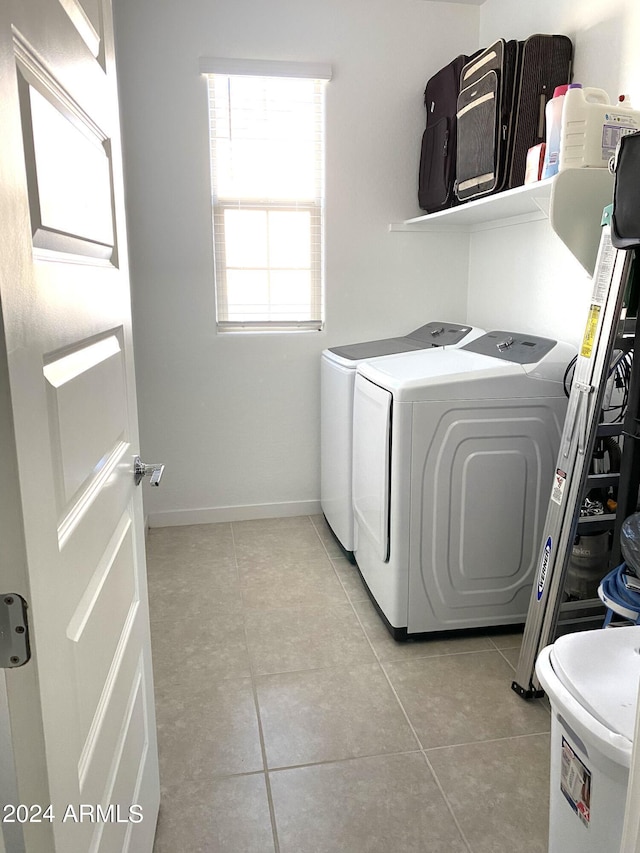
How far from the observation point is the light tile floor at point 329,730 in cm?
154

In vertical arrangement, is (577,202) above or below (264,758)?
above

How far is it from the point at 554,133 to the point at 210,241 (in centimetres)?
174

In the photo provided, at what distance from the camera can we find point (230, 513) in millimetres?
3518

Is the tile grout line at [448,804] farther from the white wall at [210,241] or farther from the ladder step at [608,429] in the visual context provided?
the white wall at [210,241]

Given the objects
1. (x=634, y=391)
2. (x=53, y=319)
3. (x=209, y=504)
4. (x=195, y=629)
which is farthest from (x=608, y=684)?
(x=209, y=504)

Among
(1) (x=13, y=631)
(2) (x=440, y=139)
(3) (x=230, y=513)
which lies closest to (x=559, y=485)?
(1) (x=13, y=631)

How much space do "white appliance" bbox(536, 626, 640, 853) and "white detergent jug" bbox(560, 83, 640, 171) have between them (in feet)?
4.61

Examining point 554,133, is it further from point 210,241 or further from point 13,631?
point 13,631

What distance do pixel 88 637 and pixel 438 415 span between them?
151 centimetres

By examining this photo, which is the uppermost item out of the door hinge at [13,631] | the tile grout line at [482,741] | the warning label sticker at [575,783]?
the door hinge at [13,631]

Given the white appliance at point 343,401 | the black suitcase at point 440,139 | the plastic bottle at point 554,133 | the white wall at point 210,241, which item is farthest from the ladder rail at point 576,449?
the white wall at point 210,241

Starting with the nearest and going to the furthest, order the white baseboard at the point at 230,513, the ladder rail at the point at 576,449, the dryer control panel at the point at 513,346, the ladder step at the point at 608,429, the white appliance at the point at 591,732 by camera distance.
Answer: the white appliance at the point at 591,732
the ladder rail at the point at 576,449
the ladder step at the point at 608,429
the dryer control panel at the point at 513,346
the white baseboard at the point at 230,513

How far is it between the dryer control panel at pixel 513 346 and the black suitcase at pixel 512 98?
595mm

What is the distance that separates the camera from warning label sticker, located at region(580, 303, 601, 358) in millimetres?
1811
